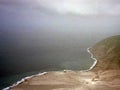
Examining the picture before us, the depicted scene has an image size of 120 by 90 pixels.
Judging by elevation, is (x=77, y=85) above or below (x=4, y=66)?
below

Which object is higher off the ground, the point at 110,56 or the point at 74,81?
the point at 110,56

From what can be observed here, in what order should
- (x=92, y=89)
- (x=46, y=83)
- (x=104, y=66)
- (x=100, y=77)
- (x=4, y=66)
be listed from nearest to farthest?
(x=92, y=89), (x=46, y=83), (x=100, y=77), (x=104, y=66), (x=4, y=66)

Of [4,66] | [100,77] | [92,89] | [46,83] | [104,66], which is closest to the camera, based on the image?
[92,89]

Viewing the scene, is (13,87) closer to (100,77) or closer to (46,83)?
(46,83)

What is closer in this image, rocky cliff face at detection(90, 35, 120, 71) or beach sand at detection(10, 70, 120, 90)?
beach sand at detection(10, 70, 120, 90)

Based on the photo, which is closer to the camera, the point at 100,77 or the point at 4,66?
the point at 100,77

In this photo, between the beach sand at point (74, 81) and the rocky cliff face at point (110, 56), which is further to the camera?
the rocky cliff face at point (110, 56)

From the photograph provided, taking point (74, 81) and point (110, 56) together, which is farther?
point (110, 56)

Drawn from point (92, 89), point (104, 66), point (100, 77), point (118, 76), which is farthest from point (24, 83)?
point (104, 66)

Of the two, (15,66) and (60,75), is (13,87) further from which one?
(15,66)

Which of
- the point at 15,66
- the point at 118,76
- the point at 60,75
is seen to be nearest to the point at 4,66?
the point at 15,66
